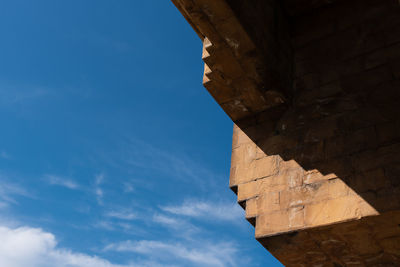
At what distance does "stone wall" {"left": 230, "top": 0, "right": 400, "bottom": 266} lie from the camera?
4.16 meters

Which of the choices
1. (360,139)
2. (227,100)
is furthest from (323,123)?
(227,100)

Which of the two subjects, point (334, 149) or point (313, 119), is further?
point (313, 119)

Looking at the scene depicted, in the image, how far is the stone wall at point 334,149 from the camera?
4160 mm

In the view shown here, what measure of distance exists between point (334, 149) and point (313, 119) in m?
0.52

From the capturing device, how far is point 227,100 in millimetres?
5438

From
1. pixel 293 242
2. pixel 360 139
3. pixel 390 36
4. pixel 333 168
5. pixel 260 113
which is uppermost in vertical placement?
pixel 390 36

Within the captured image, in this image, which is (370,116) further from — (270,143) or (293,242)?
(293,242)

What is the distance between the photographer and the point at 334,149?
4.55 m

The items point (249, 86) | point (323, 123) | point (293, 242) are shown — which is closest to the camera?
point (293, 242)

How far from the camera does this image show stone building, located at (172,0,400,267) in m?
4.21

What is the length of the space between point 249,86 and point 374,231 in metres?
2.18

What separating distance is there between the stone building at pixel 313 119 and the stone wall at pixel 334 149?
1 centimetres

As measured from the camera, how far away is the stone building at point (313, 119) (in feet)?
13.8

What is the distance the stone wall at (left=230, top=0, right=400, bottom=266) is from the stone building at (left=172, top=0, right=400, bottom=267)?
1 cm
